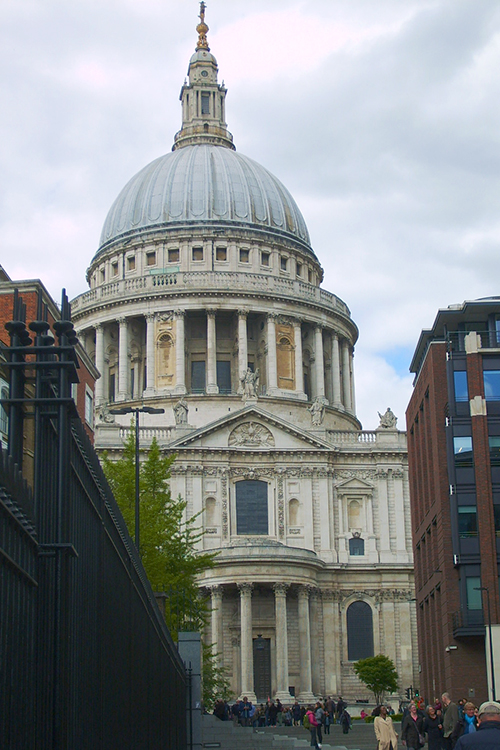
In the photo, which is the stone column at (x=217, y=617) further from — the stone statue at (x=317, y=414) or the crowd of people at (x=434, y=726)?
the crowd of people at (x=434, y=726)

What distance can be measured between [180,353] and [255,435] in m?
15.3

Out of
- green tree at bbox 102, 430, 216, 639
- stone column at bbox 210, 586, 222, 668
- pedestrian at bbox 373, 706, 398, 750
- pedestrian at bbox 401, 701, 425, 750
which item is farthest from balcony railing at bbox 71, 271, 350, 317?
pedestrian at bbox 373, 706, 398, 750

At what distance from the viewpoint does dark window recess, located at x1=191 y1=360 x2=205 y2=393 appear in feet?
333

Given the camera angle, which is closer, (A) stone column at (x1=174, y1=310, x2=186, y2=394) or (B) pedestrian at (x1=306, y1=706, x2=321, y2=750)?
(B) pedestrian at (x1=306, y1=706, x2=321, y2=750)

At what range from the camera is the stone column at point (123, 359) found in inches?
3994

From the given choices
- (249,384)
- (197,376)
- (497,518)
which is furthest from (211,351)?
(497,518)

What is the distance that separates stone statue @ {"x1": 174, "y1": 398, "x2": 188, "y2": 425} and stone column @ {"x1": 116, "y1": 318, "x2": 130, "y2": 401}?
482 inches

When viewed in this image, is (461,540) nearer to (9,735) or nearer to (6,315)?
(6,315)

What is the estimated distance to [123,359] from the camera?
102375mm

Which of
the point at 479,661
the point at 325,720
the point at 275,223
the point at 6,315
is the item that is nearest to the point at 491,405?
the point at 479,661

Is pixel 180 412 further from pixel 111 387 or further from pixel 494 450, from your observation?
pixel 494 450

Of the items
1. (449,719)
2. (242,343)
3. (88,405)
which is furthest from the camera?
(242,343)

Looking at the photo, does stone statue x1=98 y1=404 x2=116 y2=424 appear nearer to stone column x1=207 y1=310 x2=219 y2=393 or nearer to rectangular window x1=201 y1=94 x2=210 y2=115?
stone column x1=207 y1=310 x2=219 y2=393

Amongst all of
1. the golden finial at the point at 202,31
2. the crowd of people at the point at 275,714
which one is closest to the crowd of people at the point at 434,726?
the crowd of people at the point at 275,714
